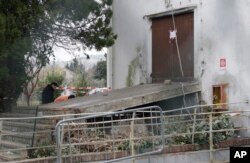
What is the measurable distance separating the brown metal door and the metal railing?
211cm

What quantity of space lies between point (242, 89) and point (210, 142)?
1926mm

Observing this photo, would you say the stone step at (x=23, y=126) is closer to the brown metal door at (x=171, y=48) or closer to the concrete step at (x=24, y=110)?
the concrete step at (x=24, y=110)

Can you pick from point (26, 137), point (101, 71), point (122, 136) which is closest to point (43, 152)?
point (26, 137)

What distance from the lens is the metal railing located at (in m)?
7.21

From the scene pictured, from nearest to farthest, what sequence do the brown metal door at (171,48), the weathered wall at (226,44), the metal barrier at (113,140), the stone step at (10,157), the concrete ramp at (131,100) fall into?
the metal barrier at (113,140) → the stone step at (10,157) → the concrete ramp at (131,100) → the weathered wall at (226,44) → the brown metal door at (171,48)

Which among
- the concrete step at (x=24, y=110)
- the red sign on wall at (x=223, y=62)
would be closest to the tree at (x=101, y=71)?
the concrete step at (x=24, y=110)

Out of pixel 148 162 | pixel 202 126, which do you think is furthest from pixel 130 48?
pixel 148 162

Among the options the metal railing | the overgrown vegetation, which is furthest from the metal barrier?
the overgrown vegetation

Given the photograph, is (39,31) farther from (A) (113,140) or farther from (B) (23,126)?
(A) (113,140)

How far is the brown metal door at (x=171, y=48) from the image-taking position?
10.9 m

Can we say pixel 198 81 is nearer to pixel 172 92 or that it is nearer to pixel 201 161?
pixel 172 92

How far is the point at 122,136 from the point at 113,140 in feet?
3.13

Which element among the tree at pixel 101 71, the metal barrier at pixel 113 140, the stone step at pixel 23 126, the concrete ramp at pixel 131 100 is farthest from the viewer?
the tree at pixel 101 71

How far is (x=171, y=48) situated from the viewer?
11375 mm
